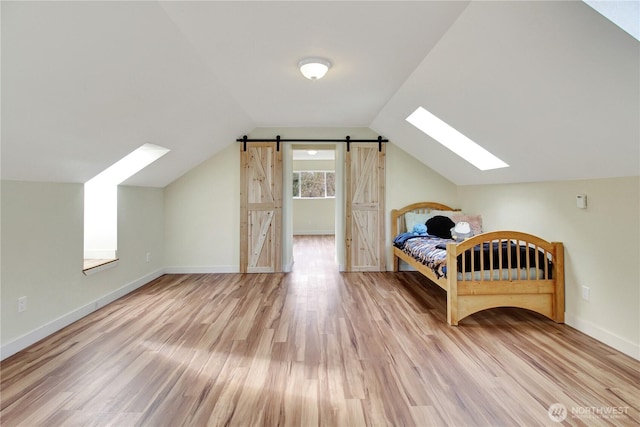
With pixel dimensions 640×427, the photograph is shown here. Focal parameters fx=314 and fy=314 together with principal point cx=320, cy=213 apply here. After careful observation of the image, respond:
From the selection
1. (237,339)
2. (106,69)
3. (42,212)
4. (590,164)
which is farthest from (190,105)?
(590,164)

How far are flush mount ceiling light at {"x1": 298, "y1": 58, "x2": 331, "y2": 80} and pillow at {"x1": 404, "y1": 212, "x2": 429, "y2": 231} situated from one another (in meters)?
2.90

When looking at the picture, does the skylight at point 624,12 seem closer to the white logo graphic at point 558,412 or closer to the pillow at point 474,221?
the white logo graphic at point 558,412

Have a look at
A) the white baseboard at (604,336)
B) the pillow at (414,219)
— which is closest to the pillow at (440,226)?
the pillow at (414,219)

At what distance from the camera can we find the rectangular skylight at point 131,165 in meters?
3.65

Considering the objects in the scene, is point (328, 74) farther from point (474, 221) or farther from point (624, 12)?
point (474, 221)

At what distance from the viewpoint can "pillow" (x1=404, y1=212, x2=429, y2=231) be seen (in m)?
4.85

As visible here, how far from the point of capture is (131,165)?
12.3 ft

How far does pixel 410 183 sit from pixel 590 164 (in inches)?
106

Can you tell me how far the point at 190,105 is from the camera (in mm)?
3104

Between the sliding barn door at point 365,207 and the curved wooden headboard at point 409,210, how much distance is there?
17cm

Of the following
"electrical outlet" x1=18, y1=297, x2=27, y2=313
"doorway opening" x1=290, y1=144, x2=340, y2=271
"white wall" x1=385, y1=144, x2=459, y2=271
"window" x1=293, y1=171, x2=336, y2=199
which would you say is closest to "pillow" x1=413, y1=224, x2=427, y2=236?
"white wall" x1=385, y1=144, x2=459, y2=271

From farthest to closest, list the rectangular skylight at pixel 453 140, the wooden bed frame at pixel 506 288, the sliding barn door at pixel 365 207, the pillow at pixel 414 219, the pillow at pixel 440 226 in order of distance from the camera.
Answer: the sliding barn door at pixel 365 207
the pillow at pixel 414 219
the pillow at pixel 440 226
the rectangular skylight at pixel 453 140
the wooden bed frame at pixel 506 288

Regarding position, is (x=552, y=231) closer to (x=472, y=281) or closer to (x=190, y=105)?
(x=472, y=281)

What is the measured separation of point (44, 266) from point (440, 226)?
14.4 ft
